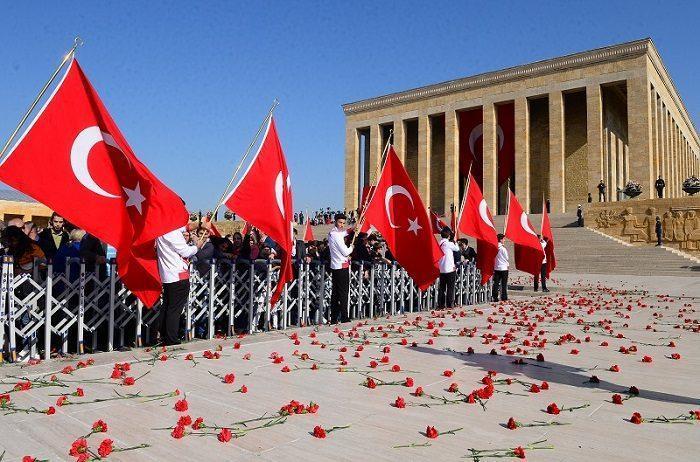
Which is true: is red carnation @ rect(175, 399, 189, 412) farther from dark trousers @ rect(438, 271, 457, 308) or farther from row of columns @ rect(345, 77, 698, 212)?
row of columns @ rect(345, 77, 698, 212)

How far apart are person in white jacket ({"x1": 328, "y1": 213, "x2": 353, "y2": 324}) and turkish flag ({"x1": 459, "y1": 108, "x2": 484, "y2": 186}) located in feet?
120

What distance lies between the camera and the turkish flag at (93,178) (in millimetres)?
4727

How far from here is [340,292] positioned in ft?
28.4

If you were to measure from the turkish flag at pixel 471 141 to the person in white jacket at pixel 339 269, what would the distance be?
3645cm

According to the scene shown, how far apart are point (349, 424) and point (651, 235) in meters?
28.7

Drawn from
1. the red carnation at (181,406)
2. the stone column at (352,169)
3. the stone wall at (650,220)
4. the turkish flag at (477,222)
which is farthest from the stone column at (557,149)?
the red carnation at (181,406)

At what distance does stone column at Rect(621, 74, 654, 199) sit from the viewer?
34938 millimetres

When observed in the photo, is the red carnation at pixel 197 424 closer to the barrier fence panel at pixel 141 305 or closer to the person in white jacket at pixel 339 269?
the barrier fence panel at pixel 141 305

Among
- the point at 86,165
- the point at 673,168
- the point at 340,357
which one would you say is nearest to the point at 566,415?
the point at 340,357

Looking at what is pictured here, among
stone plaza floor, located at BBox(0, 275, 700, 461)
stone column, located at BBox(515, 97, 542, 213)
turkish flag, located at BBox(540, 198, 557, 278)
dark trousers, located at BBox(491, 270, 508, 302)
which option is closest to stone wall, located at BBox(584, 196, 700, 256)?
stone column, located at BBox(515, 97, 542, 213)

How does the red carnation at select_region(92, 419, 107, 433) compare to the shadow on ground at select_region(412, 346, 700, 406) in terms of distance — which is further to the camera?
the shadow on ground at select_region(412, 346, 700, 406)

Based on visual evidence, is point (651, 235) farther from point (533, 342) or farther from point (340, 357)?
point (340, 357)

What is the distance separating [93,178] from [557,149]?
37855mm

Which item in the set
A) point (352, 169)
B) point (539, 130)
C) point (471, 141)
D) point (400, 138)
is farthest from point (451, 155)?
point (352, 169)
